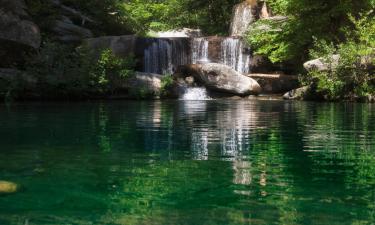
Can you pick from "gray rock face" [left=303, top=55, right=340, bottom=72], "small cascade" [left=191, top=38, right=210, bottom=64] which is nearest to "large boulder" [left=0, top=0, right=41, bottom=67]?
"small cascade" [left=191, top=38, right=210, bottom=64]

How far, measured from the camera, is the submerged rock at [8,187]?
16.7 ft

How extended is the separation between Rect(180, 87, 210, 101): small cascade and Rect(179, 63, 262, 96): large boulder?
487mm

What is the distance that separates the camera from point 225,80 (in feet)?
89.5

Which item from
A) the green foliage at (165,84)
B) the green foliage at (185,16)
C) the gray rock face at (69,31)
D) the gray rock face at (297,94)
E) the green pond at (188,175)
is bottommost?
the green pond at (188,175)

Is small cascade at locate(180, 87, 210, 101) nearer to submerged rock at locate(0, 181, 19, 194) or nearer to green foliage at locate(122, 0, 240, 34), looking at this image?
→ green foliage at locate(122, 0, 240, 34)

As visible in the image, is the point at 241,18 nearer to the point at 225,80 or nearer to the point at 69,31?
the point at 225,80

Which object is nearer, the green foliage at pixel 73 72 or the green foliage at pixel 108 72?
the green foliage at pixel 73 72

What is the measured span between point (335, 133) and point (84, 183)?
625 cm

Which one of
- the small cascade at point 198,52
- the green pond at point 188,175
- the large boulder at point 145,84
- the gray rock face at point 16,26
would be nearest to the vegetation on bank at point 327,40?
the small cascade at point 198,52

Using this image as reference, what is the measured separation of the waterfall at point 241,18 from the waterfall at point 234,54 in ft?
12.3

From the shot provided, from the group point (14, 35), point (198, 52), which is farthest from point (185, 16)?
point (14, 35)

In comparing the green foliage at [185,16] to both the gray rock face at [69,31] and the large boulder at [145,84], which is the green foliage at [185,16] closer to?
the gray rock face at [69,31]

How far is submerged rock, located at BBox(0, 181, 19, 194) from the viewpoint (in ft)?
16.7

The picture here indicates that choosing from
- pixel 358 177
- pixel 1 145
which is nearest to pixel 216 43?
pixel 1 145
